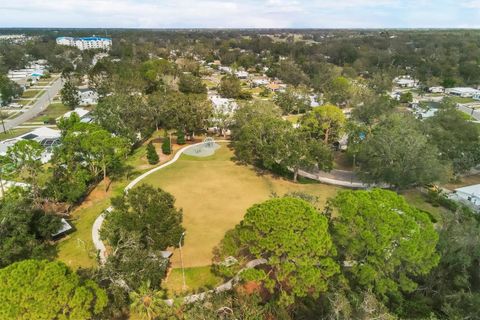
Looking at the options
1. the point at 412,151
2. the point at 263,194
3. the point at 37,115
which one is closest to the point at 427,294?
the point at 412,151

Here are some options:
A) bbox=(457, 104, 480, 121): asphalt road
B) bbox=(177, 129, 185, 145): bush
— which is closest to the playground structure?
bbox=(177, 129, 185, 145): bush

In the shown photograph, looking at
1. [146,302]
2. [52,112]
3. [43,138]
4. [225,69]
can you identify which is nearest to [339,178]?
[146,302]

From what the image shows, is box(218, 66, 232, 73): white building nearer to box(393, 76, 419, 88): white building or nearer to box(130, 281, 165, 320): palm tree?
box(393, 76, 419, 88): white building

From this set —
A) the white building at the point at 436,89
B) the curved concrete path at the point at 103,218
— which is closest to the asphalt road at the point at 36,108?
the curved concrete path at the point at 103,218

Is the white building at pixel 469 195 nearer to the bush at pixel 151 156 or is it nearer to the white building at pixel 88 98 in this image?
the bush at pixel 151 156

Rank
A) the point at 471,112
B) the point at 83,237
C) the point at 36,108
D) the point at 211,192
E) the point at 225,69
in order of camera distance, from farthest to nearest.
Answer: the point at 225,69 → the point at 36,108 → the point at 471,112 → the point at 211,192 → the point at 83,237

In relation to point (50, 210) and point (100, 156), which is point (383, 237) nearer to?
point (50, 210)

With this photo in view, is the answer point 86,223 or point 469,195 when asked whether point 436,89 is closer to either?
point 469,195
